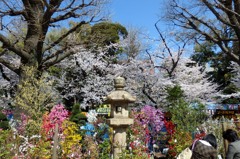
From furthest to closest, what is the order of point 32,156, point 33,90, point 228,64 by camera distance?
1. point 228,64
2. point 33,90
3. point 32,156

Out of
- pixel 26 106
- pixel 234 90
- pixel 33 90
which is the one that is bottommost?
pixel 26 106

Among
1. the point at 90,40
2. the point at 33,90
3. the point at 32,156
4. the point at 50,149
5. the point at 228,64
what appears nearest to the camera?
the point at 32,156

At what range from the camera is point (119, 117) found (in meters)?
5.98

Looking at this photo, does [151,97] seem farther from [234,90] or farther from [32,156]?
[32,156]

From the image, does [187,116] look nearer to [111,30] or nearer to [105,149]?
Result: [105,149]

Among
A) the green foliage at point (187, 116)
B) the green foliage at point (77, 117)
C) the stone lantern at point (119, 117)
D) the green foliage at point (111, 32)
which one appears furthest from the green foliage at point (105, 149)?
the green foliage at point (111, 32)

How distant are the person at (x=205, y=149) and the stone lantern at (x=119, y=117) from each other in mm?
2068

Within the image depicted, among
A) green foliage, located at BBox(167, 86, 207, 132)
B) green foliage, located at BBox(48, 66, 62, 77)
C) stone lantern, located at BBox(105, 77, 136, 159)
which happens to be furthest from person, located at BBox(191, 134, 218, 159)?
green foliage, located at BBox(48, 66, 62, 77)

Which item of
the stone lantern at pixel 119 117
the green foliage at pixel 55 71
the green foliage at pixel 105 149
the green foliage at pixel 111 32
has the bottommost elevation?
the green foliage at pixel 105 149

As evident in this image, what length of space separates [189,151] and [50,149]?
3.13 metres

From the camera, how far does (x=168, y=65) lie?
62.2ft

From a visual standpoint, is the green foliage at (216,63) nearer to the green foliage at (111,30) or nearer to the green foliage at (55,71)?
the green foliage at (111,30)

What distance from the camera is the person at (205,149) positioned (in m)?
3.79

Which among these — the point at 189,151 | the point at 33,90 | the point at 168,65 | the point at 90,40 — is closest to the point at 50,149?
the point at 33,90
